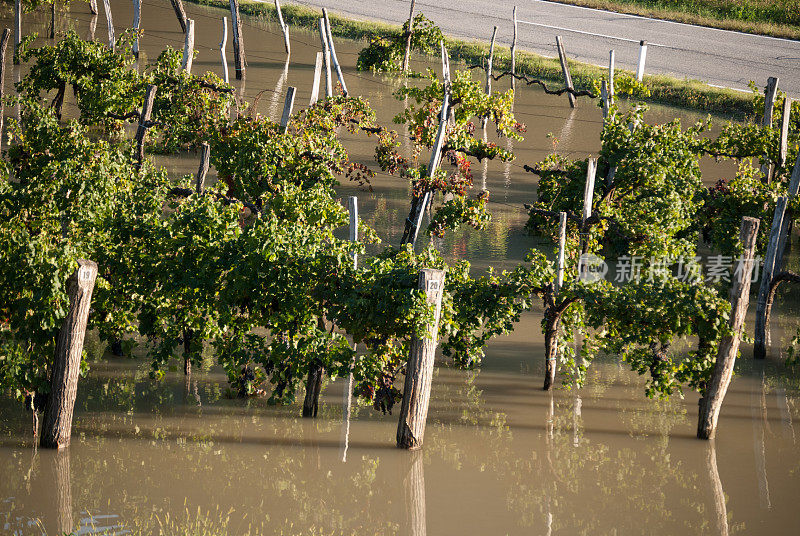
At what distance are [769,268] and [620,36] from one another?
19.6 m

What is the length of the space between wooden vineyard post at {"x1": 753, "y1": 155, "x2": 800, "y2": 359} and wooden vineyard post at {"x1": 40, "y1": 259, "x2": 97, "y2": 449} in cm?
776

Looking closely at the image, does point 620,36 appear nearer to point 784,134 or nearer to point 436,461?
point 784,134

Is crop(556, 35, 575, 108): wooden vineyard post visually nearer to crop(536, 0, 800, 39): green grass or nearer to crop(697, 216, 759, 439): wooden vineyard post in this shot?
crop(536, 0, 800, 39): green grass

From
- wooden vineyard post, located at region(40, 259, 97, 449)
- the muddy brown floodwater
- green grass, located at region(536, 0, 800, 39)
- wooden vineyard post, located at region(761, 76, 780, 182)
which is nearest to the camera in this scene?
the muddy brown floodwater

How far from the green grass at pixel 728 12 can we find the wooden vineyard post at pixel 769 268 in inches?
788

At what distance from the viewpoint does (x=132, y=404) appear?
10.1 metres

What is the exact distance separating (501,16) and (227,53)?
35.2 feet

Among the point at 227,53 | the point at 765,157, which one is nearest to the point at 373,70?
the point at 227,53

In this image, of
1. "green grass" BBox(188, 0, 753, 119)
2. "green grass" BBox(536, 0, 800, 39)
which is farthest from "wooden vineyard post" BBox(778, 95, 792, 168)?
"green grass" BBox(536, 0, 800, 39)

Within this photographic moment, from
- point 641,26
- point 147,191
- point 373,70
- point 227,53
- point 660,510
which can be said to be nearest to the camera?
point 660,510

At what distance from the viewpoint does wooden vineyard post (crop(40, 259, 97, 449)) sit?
8.44m

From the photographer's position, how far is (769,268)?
38.2 feet

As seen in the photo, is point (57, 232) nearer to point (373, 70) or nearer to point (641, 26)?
point (373, 70)

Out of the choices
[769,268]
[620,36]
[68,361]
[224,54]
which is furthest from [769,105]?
[620,36]
